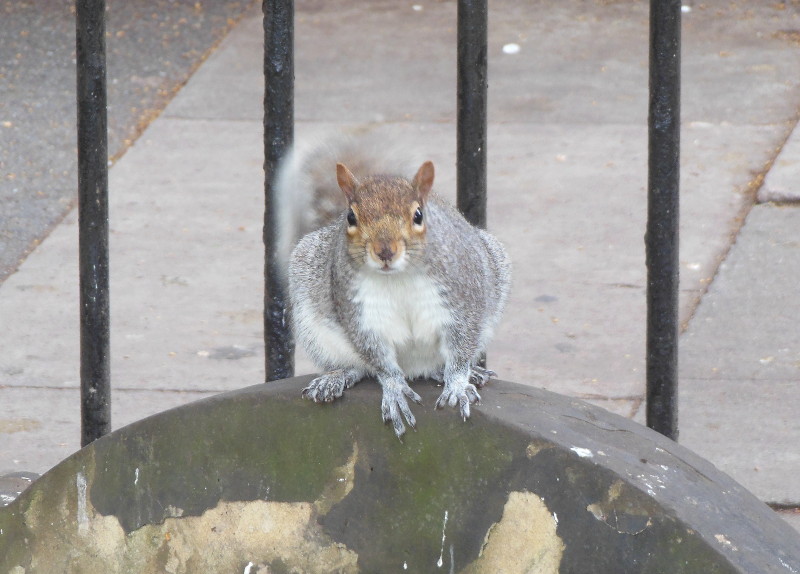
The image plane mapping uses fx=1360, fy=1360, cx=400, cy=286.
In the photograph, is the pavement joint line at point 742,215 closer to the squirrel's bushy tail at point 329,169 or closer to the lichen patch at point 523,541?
the squirrel's bushy tail at point 329,169

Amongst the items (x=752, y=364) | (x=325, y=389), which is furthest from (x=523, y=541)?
(x=752, y=364)

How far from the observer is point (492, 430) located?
211 centimetres

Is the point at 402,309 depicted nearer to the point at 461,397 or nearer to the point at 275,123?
the point at 461,397

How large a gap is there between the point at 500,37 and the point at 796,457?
4928 mm

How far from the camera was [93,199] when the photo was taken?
7.39ft

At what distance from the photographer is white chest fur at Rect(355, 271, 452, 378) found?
2.57 m

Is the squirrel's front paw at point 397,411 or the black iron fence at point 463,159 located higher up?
the black iron fence at point 463,159

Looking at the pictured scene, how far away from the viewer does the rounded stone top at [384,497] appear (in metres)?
1.99

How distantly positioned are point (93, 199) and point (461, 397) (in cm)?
69

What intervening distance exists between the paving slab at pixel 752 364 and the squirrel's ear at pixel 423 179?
1.79 meters

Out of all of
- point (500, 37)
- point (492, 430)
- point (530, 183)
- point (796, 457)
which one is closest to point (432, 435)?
point (492, 430)

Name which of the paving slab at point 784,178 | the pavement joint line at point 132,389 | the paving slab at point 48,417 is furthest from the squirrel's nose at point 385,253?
the paving slab at point 784,178

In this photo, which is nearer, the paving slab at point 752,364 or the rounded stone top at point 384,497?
the rounded stone top at point 384,497

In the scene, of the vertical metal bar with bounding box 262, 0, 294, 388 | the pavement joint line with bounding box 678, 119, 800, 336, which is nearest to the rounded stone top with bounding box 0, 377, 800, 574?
the vertical metal bar with bounding box 262, 0, 294, 388
